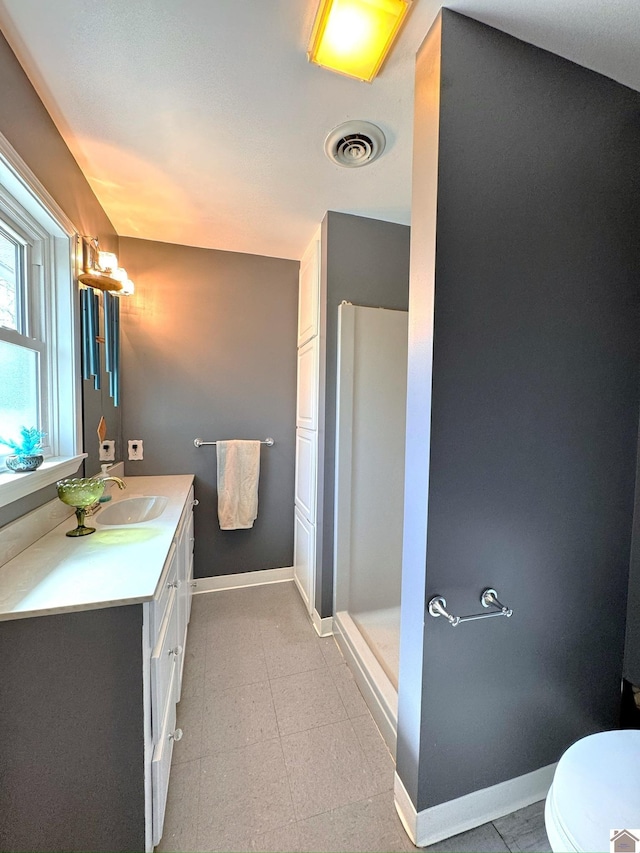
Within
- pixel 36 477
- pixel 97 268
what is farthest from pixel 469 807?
pixel 97 268

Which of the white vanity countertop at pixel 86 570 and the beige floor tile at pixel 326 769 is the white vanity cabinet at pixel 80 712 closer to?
the white vanity countertop at pixel 86 570

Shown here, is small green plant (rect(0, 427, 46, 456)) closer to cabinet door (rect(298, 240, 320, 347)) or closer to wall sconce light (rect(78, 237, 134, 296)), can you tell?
wall sconce light (rect(78, 237, 134, 296))

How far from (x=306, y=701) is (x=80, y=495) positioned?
137cm

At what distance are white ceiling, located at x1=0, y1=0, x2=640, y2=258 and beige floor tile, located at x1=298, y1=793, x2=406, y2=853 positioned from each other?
8.14 feet

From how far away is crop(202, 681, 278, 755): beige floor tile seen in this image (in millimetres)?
1327

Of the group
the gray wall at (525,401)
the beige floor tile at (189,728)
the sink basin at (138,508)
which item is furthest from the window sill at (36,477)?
the gray wall at (525,401)

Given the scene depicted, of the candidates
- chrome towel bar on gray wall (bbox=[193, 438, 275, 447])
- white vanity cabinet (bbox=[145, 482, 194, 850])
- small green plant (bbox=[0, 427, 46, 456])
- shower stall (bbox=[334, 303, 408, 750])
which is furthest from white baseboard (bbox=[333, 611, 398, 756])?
small green plant (bbox=[0, 427, 46, 456])

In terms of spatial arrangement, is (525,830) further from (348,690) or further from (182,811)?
(182,811)

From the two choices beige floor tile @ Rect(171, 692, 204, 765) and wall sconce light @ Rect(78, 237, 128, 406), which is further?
wall sconce light @ Rect(78, 237, 128, 406)

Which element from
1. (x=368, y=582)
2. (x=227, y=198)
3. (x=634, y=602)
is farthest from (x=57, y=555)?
(x=634, y=602)

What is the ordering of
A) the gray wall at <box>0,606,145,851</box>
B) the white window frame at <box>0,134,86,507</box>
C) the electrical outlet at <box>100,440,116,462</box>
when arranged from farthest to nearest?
the electrical outlet at <box>100,440,116,462</box> < the white window frame at <box>0,134,86,507</box> < the gray wall at <box>0,606,145,851</box>

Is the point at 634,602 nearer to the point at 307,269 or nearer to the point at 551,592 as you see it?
the point at 551,592

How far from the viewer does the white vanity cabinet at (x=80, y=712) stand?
2.70 ft

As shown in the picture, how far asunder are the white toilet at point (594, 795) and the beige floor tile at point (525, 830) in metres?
0.46
